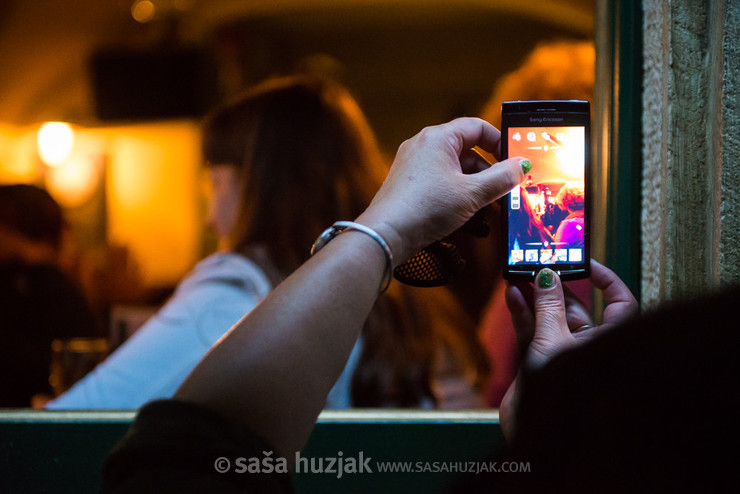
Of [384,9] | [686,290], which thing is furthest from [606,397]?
[384,9]

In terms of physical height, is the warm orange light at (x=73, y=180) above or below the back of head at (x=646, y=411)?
above

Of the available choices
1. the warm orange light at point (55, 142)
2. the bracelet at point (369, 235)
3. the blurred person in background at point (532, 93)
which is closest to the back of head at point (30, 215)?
the warm orange light at point (55, 142)

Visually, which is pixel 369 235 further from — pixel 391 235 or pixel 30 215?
pixel 30 215

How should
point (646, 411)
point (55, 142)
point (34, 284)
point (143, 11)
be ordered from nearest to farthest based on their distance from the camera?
point (646, 411) < point (34, 284) < point (143, 11) < point (55, 142)

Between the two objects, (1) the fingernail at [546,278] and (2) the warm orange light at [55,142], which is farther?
(2) the warm orange light at [55,142]

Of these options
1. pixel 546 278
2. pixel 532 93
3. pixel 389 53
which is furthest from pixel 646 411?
pixel 389 53

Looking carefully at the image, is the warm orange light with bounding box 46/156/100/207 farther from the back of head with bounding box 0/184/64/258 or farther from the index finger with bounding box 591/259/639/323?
the index finger with bounding box 591/259/639/323

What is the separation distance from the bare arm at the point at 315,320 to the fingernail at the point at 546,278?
0.50ft

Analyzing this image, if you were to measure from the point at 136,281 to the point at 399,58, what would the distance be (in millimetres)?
1550

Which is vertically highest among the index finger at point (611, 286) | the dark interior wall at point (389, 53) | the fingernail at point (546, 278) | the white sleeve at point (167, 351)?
the dark interior wall at point (389, 53)

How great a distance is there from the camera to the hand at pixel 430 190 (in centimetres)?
64

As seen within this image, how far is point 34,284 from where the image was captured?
6.28 feet

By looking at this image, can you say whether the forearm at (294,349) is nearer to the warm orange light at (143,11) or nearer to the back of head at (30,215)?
the back of head at (30,215)

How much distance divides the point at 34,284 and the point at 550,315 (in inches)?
67.2
